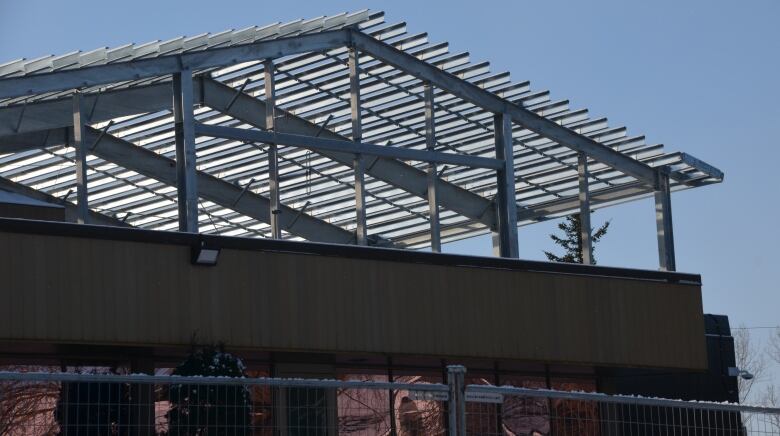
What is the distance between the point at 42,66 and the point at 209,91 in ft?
13.1

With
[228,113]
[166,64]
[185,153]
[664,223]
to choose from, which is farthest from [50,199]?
[664,223]

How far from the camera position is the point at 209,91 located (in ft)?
81.4

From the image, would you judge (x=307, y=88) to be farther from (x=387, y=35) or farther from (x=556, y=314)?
(x=556, y=314)

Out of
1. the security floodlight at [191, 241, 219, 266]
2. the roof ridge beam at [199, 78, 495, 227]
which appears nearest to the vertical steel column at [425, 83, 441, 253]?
the roof ridge beam at [199, 78, 495, 227]

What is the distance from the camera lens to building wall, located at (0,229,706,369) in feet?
57.7

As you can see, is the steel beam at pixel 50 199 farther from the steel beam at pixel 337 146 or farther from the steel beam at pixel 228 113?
the steel beam at pixel 337 146

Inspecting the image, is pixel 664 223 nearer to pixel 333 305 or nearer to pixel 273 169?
pixel 273 169

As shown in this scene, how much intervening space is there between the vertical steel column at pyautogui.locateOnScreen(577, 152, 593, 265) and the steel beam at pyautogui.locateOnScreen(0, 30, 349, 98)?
559 centimetres

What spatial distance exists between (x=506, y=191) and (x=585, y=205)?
229 cm

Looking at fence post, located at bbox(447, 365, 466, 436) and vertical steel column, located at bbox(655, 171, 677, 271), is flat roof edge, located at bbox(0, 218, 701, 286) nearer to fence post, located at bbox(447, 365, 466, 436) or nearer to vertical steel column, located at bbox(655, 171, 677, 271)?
vertical steel column, located at bbox(655, 171, 677, 271)

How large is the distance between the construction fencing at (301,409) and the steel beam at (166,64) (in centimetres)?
525

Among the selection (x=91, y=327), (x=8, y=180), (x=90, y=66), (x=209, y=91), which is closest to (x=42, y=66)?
(x=90, y=66)

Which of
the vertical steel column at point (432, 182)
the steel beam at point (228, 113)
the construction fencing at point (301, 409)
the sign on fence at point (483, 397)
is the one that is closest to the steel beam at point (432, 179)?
the vertical steel column at point (432, 182)

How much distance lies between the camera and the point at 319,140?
891 inches
